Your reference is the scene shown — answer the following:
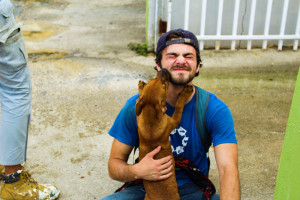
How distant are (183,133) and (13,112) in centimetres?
152

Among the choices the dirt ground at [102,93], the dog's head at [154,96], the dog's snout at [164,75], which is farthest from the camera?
the dirt ground at [102,93]

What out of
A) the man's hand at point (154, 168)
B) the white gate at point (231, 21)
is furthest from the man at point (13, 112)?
the white gate at point (231, 21)

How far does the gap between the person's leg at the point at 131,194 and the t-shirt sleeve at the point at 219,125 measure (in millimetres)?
610

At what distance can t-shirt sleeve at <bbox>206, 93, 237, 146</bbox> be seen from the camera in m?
2.41

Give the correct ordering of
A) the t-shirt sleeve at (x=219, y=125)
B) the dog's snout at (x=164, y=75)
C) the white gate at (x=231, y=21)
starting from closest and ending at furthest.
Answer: the dog's snout at (x=164, y=75) < the t-shirt sleeve at (x=219, y=125) < the white gate at (x=231, y=21)

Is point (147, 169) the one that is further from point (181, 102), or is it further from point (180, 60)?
point (180, 60)

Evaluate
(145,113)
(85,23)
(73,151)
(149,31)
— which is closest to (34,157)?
(73,151)

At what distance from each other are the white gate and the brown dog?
3732 mm

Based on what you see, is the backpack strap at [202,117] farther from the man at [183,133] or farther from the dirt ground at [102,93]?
the dirt ground at [102,93]

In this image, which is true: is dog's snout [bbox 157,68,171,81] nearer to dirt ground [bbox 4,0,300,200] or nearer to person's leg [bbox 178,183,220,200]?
person's leg [bbox 178,183,220,200]

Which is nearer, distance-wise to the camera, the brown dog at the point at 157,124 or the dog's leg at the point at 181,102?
the brown dog at the point at 157,124

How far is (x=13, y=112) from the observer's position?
3.08 meters

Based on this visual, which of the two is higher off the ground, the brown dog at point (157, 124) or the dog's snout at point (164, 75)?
the dog's snout at point (164, 75)

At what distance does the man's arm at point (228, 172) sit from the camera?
225 cm
